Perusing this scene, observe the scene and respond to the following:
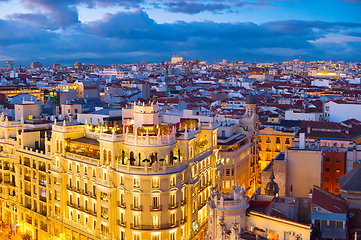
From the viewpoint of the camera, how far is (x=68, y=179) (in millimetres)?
51938

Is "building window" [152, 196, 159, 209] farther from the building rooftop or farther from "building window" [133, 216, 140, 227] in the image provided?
the building rooftop

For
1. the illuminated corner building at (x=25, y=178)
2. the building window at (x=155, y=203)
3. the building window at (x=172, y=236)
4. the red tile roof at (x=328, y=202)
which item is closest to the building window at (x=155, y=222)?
the building window at (x=155, y=203)

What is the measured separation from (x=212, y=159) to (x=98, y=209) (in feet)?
57.2

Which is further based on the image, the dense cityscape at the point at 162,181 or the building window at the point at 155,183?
the building window at the point at 155,183

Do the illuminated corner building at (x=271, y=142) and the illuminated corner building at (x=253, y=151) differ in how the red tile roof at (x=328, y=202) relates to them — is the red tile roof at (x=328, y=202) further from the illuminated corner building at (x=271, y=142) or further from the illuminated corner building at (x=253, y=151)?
the illuminated corner building at (x=271, y=142)

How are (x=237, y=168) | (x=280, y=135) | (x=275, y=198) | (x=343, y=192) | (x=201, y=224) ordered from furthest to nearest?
1. (x=280, y=135)
2. (x=237, y=168)
3. (x=201, y=224)
4. (x=343, y=192)
5. (x=275, y=198)

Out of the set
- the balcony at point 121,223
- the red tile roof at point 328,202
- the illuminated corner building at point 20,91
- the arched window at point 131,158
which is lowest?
the balcony at point 121,223

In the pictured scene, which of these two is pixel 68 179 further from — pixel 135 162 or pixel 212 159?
pixel 212 159

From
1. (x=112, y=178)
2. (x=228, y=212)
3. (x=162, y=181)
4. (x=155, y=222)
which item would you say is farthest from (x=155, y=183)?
(x=228, y=212)

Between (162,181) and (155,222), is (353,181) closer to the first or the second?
(162,181)

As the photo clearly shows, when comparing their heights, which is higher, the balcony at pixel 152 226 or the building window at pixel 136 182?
the building window at pixel 136 182

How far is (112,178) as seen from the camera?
4462cm

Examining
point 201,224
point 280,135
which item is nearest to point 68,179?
point 201,224

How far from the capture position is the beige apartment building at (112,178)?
43.4 metres
